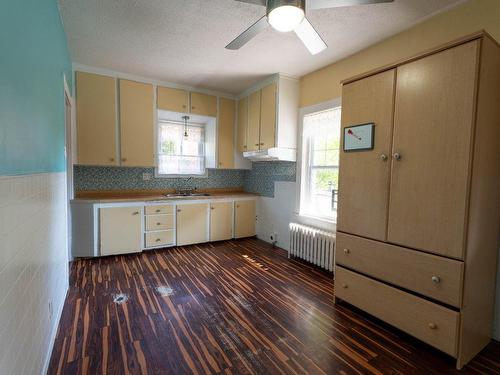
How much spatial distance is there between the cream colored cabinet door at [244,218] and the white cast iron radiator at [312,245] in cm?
112

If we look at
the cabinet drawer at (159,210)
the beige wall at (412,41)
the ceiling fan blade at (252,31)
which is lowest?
the cabinet drawer at (159,210)

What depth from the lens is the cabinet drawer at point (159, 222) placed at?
3686mm

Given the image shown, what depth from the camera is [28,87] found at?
127 centimetres

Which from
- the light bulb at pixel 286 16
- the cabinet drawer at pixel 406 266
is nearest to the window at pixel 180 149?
the cabinet drawer at pixel 406 266

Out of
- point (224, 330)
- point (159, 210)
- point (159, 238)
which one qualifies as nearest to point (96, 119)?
point (159, 210)

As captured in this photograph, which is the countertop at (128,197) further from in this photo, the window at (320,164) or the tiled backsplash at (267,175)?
the window at (320,164)

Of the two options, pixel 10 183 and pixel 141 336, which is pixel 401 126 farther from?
pixel 141 336

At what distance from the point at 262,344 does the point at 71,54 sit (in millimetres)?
3675

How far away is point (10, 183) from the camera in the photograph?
3.31ft

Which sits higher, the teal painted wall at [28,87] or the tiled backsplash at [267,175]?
the teal painted wall at [28,87]

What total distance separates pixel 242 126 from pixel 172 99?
1.20 metres

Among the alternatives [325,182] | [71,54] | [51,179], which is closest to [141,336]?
[51,179]

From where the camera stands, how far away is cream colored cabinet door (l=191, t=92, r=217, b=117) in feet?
13.7

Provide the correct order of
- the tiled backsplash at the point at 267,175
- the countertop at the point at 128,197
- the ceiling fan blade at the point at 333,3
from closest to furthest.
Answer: the ceiling fan blade at the point at 333,3 → the countertop at the point at 128,197 → the tiled backsplash at the point at 267,175
